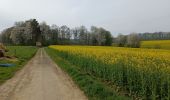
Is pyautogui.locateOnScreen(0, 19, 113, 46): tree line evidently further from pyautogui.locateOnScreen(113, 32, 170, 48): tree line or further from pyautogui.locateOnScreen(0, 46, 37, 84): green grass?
pyautogui.locateOnScreen(0, 46, 37, 84): green grass

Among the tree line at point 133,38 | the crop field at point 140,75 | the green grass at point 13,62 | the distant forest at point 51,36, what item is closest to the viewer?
the crop field at point 140,75

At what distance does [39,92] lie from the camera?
15000 millimetres

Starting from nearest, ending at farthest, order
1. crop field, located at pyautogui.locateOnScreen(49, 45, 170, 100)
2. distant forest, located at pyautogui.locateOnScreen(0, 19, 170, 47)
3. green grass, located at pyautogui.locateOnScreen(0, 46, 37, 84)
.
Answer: crop field, located at pyautogui.locateOnScreen(49, 45, 170, 100) < green grass, located at pyautogui.locateOnScreen(0, 46, 37, 84) < distant forest, located at pyautogui.locateOnScreen(0, 19, 170, 47)

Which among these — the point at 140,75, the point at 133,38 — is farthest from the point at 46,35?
the point at 140,75

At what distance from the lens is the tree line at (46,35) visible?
13825 centimetres

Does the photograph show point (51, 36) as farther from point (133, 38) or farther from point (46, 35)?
point (133, 38)

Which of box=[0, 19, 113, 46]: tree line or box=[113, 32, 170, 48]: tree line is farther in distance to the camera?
box=[0, 19, 113, 46]: tree line

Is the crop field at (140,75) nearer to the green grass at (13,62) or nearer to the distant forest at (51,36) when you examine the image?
the green grass at (13,62)

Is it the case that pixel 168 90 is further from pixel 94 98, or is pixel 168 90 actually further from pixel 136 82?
pixel 94 98

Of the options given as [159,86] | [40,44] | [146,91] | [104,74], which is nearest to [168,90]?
[159,86]

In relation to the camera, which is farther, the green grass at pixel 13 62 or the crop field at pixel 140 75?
the green grass at pixel 13 62

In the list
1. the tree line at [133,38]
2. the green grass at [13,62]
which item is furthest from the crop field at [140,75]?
the tree line at [133,38]

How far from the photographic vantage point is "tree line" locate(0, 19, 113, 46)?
5443 inches

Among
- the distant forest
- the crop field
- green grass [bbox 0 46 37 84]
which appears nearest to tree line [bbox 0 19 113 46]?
the distant forest
